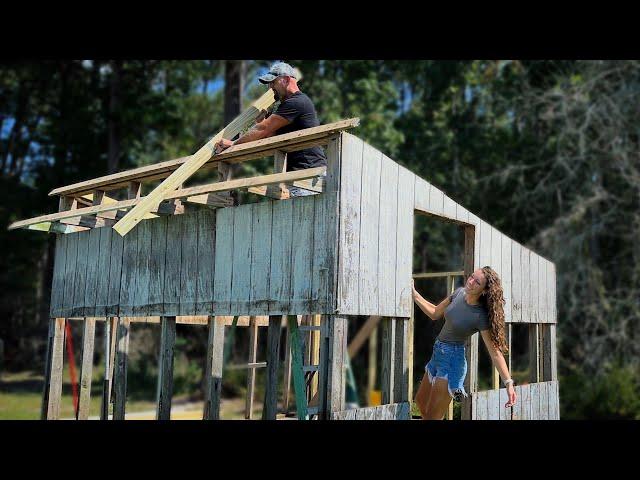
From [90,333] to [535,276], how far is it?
19.3 ft

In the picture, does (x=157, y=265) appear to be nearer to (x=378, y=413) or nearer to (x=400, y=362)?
(x=400, y=362)

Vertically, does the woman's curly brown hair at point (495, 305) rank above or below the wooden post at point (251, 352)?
above

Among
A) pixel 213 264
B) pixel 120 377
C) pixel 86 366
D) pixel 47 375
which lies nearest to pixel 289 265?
pixel 213 264

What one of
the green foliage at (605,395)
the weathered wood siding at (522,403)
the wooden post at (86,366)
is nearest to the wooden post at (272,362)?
the weathered wood siding at (522,403)

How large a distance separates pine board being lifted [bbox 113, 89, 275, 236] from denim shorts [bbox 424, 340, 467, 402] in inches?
117

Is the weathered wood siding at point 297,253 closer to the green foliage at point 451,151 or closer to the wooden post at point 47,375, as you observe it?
the wooden post at point 47,375

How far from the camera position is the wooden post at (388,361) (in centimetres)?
738

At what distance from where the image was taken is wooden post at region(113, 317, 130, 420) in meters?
9.26

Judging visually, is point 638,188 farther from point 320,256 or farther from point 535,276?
point 320,256

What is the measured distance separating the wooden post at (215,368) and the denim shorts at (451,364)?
2.34 metres

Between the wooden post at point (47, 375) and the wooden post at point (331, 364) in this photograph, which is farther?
the wooden post at point (47, 375)

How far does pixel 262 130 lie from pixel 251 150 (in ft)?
0.94

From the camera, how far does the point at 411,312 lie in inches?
298
